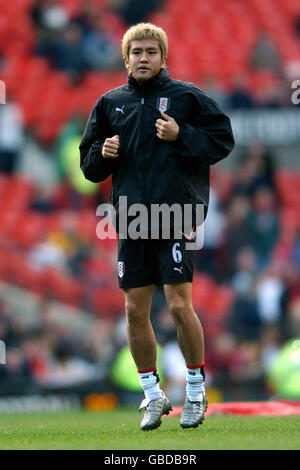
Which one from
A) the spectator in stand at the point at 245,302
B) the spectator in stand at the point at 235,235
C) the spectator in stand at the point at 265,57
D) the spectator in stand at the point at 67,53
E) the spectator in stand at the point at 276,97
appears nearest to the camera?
the spectator in stand at the point at 245,302

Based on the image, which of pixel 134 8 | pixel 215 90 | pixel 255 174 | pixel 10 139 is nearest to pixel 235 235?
pixel 255 174

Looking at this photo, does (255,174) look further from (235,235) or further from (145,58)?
(145,58)

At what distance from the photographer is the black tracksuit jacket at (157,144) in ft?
17.4

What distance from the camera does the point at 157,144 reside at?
534cm

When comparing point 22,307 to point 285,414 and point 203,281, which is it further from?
point 285,414

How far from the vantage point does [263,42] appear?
1548cm

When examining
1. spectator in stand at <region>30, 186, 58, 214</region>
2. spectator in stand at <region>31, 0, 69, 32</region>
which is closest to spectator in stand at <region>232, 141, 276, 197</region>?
spectator in stand at <region>30, 186, 58, 214</region>

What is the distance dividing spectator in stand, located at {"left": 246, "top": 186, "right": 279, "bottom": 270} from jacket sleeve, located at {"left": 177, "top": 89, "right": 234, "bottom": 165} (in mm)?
7072

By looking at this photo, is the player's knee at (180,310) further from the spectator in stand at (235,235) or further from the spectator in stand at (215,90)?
the spectator in stand at (215,90)

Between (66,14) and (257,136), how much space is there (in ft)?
11.3

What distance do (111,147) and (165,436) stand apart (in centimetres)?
152

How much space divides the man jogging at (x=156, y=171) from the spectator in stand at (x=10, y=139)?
26.3 feet

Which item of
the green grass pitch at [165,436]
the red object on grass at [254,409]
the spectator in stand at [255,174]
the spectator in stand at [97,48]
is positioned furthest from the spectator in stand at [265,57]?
the green grass pitch at [165,436]
